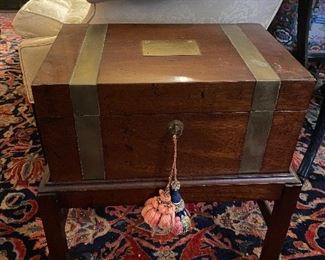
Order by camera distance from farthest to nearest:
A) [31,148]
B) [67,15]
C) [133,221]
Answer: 1. [31,148]
2. [67,15]
3. [133,221]

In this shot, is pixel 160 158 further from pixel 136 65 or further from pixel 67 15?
pixel 67 15

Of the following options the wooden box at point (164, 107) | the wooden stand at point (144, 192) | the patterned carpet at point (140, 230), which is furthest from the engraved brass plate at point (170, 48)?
the patterned carpet at point (140, 230)

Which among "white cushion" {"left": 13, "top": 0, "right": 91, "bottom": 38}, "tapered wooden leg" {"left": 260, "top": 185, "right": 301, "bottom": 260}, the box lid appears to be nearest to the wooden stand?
"tapered wooden leg" {"left": 260, "top": 185, "right": 301, "bottom": 260}

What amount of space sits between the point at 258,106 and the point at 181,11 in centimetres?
38

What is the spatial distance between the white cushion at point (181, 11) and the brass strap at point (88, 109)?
0.18 meters

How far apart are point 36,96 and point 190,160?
313 millimetres

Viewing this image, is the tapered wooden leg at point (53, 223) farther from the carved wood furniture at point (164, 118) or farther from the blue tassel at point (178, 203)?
the blue tassel at point (178, 203)

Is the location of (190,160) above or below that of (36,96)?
below

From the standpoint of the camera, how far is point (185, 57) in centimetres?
71

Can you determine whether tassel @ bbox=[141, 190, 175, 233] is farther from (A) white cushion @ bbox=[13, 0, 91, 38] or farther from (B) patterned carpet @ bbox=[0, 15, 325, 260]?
(A) white cushion @ bbox=[13, 0, 91, 38]

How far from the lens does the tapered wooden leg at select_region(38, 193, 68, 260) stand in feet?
2.30

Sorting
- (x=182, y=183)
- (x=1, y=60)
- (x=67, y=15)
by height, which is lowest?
(x=1, y=60)

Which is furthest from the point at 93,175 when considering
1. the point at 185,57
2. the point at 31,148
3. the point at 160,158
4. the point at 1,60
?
the point at 1,60

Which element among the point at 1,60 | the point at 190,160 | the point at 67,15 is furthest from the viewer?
the point at 1,60
